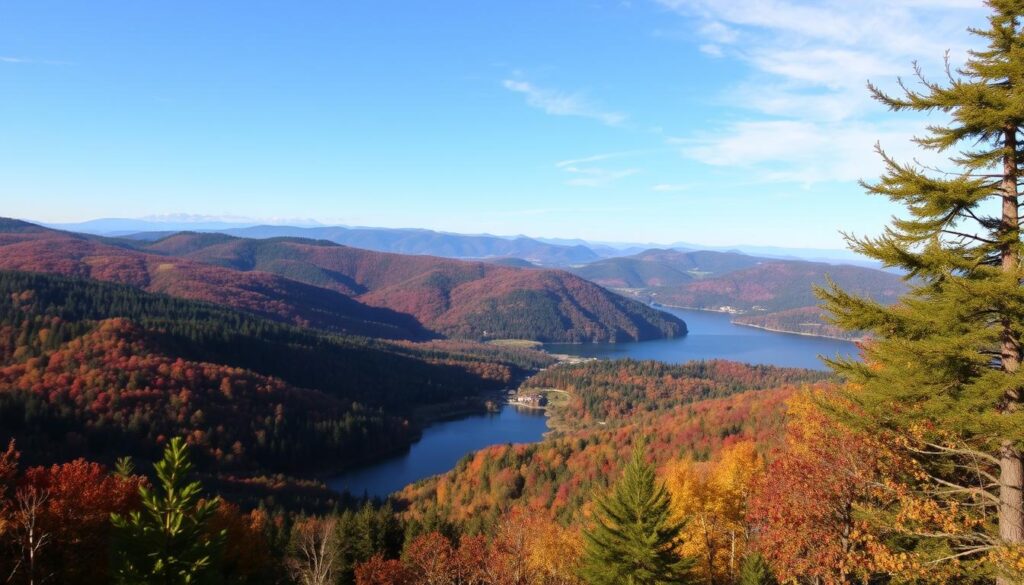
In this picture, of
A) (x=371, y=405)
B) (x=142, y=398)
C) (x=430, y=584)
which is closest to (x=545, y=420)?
(x=371, y=405)

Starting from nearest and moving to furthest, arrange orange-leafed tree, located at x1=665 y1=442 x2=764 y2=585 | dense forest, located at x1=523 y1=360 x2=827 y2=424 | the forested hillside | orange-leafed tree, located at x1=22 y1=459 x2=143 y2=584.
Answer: orange-leafed tree, located at x1=22 y1=459 x2=143 y2=584, orange-leafed tree, located at x1=665 y1=442 x2=764 y2=585, the forested hillside, dense forest, located at x1=523 y1=360 x2=827 y2=424

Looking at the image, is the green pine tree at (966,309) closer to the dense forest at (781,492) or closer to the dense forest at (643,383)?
the dense forest at (781,492)

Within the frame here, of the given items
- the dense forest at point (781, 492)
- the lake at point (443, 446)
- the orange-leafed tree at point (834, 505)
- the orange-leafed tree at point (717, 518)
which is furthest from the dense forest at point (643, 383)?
the orange-leafed tree at point (834, 505)

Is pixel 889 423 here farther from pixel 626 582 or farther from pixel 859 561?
pixel 626 582

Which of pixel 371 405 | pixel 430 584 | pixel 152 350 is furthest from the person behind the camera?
pixel 371 405

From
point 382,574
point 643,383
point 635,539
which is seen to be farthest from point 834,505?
point 643,383

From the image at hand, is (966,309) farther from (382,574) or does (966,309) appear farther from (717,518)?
(382,574)

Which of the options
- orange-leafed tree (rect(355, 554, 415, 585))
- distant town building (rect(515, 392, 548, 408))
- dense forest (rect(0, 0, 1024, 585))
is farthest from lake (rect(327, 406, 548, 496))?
orange-leafed tree (rect(355, 554, 415, 585))

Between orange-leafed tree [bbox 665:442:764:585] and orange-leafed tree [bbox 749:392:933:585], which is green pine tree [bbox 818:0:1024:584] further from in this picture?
orange-leafed tree [bbox 665:442:764:585]
